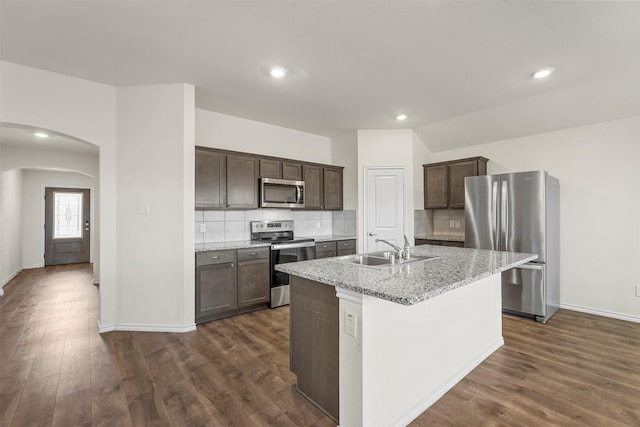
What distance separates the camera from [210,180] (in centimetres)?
379

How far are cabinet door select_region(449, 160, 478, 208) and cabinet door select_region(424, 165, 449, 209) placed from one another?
0.26ft

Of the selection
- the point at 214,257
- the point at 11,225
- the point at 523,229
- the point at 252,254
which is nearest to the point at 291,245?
the point at 252,254

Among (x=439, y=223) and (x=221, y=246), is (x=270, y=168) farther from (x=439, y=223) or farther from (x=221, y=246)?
(x=439, y=223)

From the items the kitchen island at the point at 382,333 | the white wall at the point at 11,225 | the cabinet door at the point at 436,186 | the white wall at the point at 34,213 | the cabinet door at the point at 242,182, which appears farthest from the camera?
the white wall at the point at 34,213

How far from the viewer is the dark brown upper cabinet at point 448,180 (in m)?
4.53

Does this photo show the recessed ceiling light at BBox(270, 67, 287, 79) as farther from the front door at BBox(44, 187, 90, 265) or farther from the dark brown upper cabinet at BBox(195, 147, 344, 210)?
the front door at BBox(44, 187, 90, 265)

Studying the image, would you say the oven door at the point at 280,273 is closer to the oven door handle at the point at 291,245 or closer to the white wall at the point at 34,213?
the oven door handle at the point at 291,245

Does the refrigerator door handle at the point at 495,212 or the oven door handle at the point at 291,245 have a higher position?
the refrigerator door handle at the point at 495,212

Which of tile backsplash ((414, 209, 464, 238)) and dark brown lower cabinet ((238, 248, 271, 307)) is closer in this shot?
dark brown lower cabinet ((238, 248, 271, 307))

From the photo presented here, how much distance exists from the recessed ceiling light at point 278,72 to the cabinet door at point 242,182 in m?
1.32

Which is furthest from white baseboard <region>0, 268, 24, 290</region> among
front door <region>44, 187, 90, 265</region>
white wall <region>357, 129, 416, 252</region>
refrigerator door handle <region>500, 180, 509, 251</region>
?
refrigerator door handle <region>500, 180, 509, 251</region>

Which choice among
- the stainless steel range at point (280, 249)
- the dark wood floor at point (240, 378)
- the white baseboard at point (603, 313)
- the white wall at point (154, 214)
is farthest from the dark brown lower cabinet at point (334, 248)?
the white baseboard at point (603, 313)

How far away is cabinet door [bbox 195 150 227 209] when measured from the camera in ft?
12.1

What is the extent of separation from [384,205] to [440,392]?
10.5 feet
